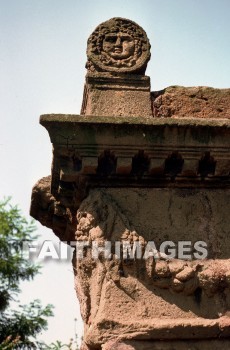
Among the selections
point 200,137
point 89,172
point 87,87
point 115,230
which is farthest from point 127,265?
point 87,87

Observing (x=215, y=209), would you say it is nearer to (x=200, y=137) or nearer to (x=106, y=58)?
(x=200, y=137)

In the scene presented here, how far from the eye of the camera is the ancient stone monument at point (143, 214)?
4.50 metres

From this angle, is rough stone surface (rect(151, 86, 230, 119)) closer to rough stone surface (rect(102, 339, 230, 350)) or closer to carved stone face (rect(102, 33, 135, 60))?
carved stone face (rect(102, 33, 135, 60))

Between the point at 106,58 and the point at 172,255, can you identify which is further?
the point at 106,58

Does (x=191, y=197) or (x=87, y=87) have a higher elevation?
(x=87, y=87)

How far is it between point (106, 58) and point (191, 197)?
1.30 metres

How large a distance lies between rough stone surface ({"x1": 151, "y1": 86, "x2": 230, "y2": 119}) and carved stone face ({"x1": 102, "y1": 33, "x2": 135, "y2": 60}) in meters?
0.40

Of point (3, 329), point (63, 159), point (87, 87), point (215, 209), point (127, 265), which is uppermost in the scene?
point (87, 87)

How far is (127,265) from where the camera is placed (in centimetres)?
460

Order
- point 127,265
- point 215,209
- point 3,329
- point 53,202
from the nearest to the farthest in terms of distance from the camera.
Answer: point 127,265 < point 215,209 < point 53,202 < point 3,329

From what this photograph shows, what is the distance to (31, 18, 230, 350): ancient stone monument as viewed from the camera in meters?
4.50

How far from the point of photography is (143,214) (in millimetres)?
4820

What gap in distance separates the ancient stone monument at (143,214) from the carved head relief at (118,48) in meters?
0.02

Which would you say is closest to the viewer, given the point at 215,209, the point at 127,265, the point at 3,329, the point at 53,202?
the point at 127,265
